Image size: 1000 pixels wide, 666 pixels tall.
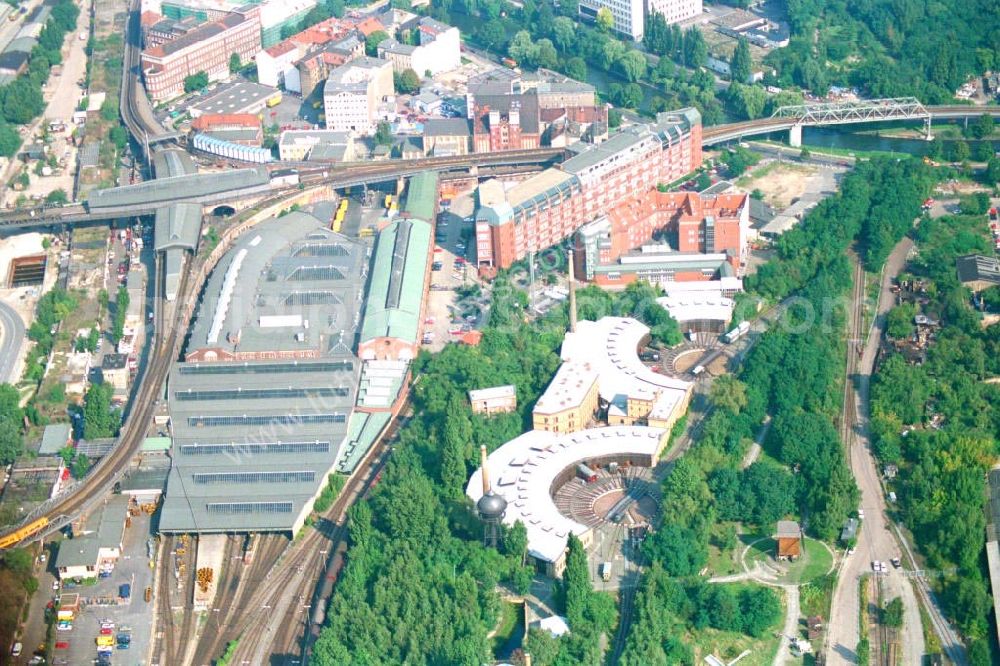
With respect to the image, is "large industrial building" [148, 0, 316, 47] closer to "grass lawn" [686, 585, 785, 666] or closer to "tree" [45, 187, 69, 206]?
"tree" [45, 187, 69, 206]

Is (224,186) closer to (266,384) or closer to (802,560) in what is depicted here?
(266,384)

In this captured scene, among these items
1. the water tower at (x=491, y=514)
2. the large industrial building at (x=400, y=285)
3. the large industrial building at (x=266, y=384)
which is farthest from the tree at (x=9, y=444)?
the water tower at (x=491, y=514)

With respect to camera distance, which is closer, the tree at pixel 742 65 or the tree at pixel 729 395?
the tree at pixel 729 395

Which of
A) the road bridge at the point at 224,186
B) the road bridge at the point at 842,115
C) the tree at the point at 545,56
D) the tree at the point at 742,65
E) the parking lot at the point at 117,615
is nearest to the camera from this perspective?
the parking lot at the point at 117,615

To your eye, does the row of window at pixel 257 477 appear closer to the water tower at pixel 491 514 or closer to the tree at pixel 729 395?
the water tower at pixel 491 514

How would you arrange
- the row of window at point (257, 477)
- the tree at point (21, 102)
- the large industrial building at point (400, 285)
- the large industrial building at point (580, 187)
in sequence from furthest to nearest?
the tree at point (21, 102), the large industrial building at point (580, 187), the large industrial building at point (400, 285), the row of window at point (257, 477)

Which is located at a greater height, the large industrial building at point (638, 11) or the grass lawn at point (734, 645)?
the large industrial building at point (638, 11)

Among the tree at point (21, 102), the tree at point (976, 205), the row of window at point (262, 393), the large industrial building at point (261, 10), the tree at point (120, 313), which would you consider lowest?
the row of window at point (262, 393)

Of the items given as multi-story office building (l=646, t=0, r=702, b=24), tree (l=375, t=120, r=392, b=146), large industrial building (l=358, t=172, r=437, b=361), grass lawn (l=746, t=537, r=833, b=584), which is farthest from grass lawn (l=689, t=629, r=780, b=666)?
multi-story office building (l=646, t=0, r=702, b=24)
